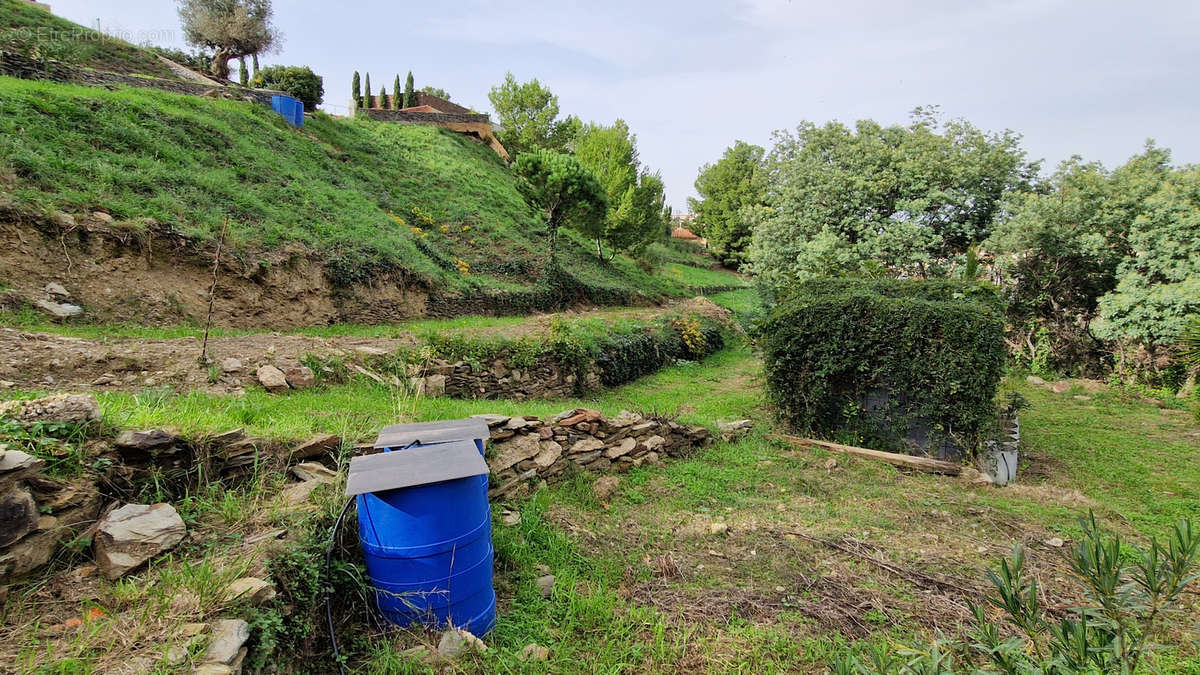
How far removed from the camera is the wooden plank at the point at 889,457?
20.7 ft

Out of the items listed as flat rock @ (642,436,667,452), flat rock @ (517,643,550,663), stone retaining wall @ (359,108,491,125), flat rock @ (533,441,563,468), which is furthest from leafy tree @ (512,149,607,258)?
flat rock @ (517,643,550,663)

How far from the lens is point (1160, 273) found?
33.6 feet

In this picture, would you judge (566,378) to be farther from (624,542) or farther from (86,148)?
(86,148)

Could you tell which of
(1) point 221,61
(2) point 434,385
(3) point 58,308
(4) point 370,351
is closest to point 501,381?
(2) point 434,385

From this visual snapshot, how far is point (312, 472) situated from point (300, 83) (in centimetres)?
2143

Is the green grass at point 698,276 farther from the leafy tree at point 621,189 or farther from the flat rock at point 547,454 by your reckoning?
the flat rock at point 547,454

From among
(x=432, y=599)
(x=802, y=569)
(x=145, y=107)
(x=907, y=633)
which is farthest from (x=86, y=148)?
(x=907, y=633)

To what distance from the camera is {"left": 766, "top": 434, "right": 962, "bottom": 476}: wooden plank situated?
6.30 m

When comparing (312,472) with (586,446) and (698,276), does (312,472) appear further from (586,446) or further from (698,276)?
(698,276)

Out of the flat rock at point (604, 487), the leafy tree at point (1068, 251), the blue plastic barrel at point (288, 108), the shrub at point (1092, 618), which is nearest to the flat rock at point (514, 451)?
the flat rock at point (604, 487)

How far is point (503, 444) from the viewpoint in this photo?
16.2ft

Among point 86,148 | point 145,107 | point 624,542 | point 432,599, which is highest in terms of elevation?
point 145,107

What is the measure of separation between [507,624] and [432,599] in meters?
0.55

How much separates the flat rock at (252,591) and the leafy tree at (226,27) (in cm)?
3037
